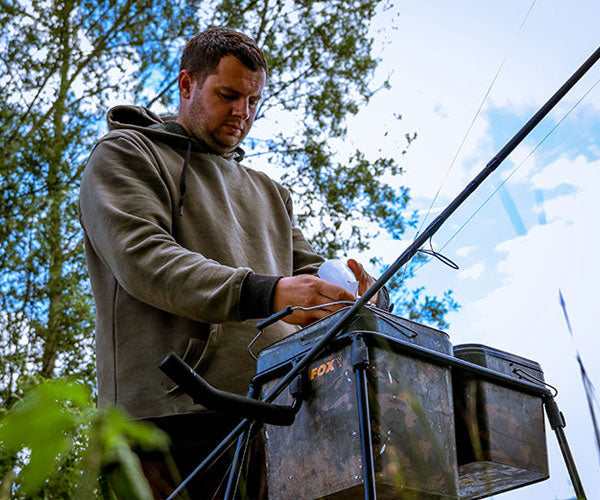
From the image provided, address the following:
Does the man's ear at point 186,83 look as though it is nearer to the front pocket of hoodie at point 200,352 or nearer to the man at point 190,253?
the man at point 190,253

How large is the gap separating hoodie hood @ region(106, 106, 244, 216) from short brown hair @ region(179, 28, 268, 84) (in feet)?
0.59

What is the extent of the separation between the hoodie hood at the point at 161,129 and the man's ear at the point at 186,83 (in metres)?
0.09

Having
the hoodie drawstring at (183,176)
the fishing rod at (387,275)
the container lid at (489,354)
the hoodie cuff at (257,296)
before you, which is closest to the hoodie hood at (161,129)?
the hoodie drawstring at (183,176)

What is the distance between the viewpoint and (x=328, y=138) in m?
7.89

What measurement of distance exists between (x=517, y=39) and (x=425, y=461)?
680 millimetres

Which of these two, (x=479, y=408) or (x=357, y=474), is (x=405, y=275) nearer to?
(x=479, y=408)

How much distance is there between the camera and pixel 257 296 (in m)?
1.77

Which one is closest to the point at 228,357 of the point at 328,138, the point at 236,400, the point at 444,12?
the point at 236,400

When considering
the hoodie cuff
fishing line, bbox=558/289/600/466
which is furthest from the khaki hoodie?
fishing line, bbox=558/289/600/466

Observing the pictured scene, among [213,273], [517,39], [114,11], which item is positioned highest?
[114,11]

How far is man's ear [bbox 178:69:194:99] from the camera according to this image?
102 inches

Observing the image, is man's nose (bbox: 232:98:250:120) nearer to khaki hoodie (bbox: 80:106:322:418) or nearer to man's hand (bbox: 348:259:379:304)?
khaki hoodie (bbox: 80:106:322:418)

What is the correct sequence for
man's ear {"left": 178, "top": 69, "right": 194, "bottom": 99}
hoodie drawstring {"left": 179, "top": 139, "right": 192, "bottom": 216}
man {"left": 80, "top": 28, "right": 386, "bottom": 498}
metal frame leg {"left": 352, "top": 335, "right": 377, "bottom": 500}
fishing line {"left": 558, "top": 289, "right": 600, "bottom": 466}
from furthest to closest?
man's ear {"left": 178, "top": 69, "right": 194, "bottom": 99} < hoodie drawstring {"left": 179, "top": 139, "right": 192, "bottom": 216} < man {"left": 80, "top": 28, "right": 386, "bottom": 498} < metal frame leg {"left": 352, "top": 335, "right": 377, "bottom": 500} < fishing line {"left": 558, "top": 289, "right": 600, "bottom": 466}

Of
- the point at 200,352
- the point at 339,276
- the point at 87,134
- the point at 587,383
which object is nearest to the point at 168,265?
the point at 200,352
